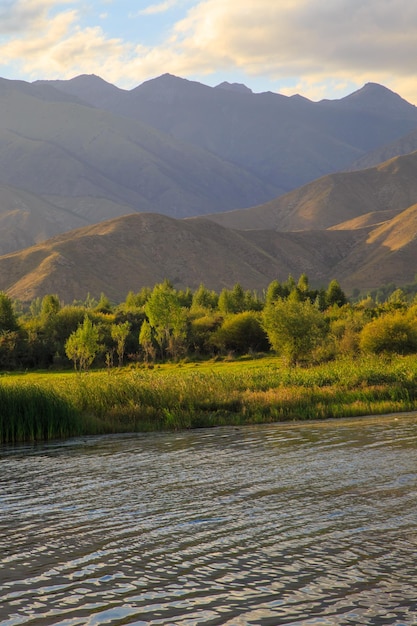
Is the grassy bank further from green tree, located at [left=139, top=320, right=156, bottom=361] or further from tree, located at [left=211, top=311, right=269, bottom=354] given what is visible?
tree, located at [left=211, top=311, right=269, bottom=354]

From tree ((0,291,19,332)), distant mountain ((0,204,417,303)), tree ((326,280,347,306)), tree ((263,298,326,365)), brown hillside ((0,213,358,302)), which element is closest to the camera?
tree ((263,298,326,365))

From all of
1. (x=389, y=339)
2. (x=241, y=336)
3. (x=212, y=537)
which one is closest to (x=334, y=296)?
(x=241, y=336)

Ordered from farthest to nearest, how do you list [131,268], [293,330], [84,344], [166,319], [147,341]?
[131,268] → [166,319] → [147,341] → [84,344] → [293,330]

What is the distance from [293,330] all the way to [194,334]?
73.7ft

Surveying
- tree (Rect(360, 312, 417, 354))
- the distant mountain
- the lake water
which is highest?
the distant mountain

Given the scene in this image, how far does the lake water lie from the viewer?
1012 cm

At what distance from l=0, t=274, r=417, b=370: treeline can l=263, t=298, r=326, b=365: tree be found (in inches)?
2.9

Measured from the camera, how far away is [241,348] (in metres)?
76.9

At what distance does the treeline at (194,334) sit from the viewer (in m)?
58.4

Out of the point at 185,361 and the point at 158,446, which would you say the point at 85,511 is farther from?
the point at 185,361

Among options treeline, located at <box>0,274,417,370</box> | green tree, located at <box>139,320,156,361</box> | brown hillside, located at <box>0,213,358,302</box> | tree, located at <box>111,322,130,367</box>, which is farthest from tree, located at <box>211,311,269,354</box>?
brown hillside, located at <box>0,213,358,302</box>

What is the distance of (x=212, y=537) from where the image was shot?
44.9 ft

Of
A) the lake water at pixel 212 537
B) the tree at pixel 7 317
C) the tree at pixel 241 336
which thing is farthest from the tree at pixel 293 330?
the lake water at pixel 212 537

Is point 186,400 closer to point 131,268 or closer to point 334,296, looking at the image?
point 334,296
